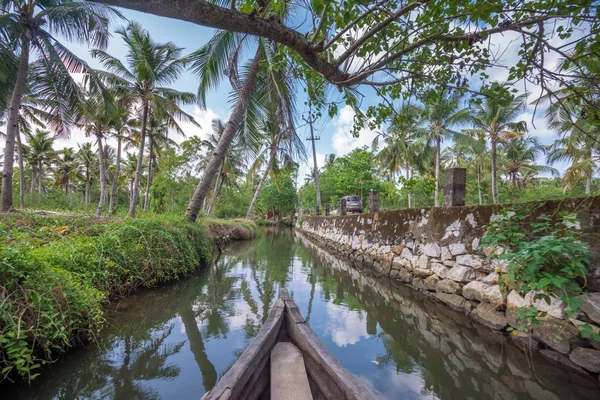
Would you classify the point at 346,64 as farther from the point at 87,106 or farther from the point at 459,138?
the point at 459,138

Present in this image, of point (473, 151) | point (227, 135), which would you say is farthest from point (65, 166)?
point (473, 151)

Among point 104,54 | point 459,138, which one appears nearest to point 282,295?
point 104,54

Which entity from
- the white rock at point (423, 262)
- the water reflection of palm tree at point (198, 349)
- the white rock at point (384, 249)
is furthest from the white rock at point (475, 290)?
the water reflection of palm tree at point (198, 349)

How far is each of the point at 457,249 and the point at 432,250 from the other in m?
0.62

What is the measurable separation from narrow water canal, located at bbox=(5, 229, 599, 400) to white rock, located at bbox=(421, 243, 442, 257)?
0.80 meters

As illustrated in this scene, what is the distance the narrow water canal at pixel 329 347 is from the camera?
2107 millimetres

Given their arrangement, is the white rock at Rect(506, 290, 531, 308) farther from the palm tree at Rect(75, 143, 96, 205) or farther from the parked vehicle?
the palm tree at Rect(75, 143, 96, 205)

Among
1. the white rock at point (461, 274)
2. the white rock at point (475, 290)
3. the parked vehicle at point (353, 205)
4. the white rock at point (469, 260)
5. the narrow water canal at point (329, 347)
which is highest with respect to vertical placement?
the parked vehicle at point (353, 205)

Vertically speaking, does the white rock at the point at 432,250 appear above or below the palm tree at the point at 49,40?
below

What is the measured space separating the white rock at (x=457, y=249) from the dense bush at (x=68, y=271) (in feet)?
15.8

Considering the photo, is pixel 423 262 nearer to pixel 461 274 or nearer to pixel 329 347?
pixel 461 274

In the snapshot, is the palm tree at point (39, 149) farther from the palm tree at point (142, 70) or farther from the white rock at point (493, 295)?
the white rock at point (493, 295)

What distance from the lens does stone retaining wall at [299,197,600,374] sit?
2.36m

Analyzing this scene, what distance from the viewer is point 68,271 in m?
2.86
